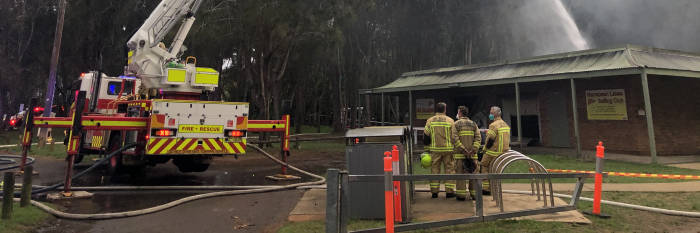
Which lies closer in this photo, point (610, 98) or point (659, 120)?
point (659, 120)

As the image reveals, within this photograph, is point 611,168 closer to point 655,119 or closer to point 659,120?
point 655,119

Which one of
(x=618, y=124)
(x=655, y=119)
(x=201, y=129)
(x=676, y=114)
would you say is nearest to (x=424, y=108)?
(x=618, y=124)

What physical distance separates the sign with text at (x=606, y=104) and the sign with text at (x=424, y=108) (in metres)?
7.52

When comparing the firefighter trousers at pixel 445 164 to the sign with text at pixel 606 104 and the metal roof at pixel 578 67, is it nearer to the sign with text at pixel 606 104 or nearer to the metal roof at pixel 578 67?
the metal roof at pixel 578 67

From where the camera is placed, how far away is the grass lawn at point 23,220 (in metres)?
4.22

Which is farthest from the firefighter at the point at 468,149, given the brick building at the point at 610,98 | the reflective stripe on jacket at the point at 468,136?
the brick building at the point at 610,98

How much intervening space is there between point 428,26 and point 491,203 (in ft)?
82.8

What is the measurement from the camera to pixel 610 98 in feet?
44.2

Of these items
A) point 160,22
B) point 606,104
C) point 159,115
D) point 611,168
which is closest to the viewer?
point 159,115

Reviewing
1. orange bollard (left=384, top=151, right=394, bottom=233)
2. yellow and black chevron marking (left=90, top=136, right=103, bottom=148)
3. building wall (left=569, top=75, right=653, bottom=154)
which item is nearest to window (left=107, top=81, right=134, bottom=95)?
yellow and black chevron marking (left=90, top=136, right=103, bottom=148)

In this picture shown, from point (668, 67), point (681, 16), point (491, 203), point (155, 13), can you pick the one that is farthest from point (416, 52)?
point (681, 16)

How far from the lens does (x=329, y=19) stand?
17078 mm

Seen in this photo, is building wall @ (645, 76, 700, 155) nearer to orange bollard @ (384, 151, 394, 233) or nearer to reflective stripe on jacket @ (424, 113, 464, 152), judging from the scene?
reflective stripe on jacket @ (424, 113, 464, 152)

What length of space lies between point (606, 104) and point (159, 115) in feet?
49.1
